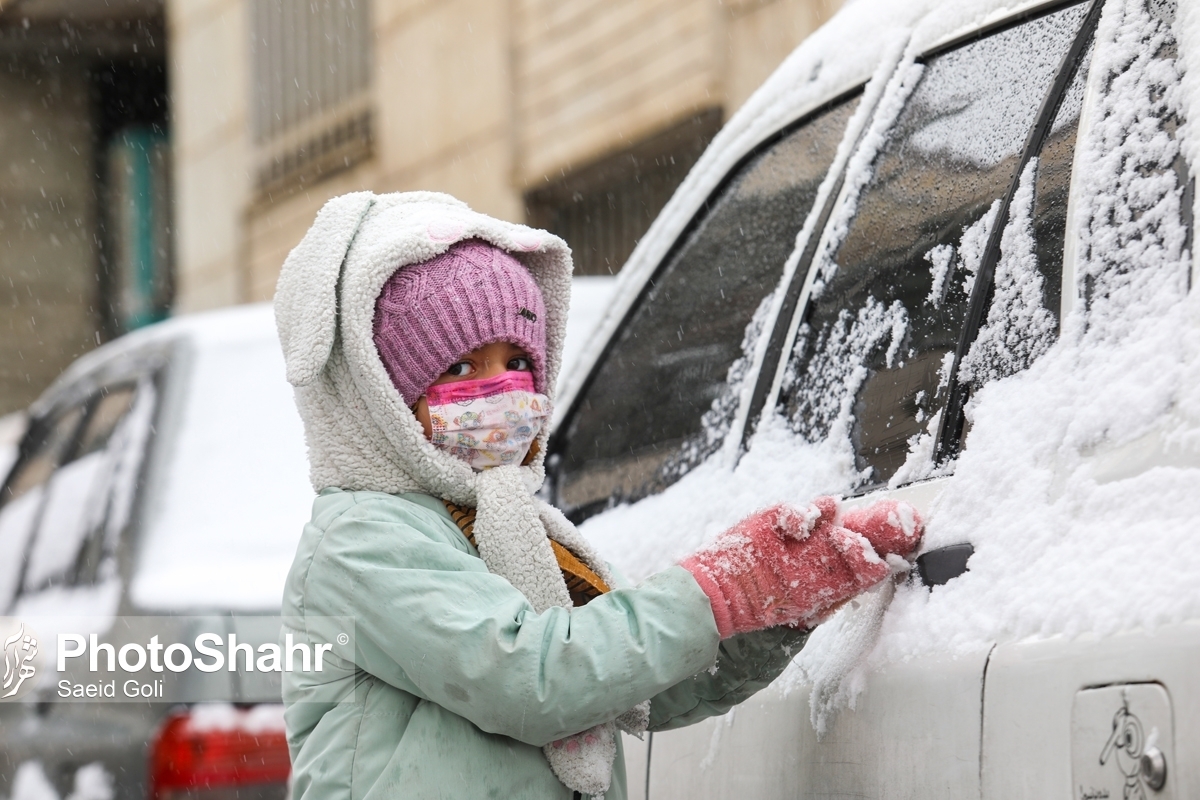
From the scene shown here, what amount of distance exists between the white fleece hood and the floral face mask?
22mm

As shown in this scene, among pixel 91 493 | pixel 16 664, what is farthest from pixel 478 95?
pixel 16 664

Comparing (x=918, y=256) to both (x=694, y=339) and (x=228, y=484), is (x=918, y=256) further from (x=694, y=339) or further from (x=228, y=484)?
(x=228, y=484)

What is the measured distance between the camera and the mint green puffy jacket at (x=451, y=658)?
1.87 metres

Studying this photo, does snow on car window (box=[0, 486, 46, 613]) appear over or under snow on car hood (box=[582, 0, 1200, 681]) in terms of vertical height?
over

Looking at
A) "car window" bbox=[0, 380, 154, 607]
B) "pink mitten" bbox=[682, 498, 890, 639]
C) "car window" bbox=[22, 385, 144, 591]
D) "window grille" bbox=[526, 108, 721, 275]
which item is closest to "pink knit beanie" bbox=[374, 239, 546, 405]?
"pink mitten" bbox=[682, 498, 890, 639]

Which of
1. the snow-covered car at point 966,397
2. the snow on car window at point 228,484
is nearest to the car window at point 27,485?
the snow on car window at point 228,484

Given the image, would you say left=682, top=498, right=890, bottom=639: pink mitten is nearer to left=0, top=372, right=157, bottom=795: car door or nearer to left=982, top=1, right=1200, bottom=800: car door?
left=982, top=1, right=1200, bottom=800: car door

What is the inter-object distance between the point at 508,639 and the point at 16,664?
108 inches

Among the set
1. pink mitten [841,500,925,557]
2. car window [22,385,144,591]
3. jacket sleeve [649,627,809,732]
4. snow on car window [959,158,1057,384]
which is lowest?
jacket sleeve [649,627,809,732]

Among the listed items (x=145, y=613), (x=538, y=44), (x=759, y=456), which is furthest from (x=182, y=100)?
(x=759, y=456)

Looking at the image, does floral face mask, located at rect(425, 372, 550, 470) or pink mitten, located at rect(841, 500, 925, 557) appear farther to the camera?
floral face mask, located at rect(425, 372, 550, 470)

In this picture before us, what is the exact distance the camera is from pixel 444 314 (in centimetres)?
209

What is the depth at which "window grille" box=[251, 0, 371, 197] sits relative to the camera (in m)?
13.5

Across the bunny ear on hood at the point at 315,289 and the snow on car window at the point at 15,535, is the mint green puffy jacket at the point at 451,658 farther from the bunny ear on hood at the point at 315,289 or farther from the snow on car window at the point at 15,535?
the snow on car window at the point at 15,535
